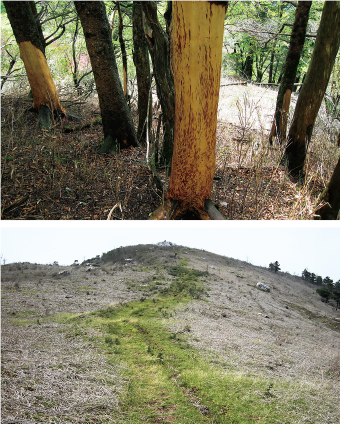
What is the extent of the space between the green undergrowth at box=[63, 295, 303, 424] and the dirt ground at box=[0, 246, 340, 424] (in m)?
0.09

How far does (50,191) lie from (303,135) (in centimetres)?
359

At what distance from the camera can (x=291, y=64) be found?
5348 millimetres

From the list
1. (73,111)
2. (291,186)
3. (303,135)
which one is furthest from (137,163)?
(73,111)

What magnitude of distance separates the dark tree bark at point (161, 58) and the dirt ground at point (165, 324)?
69.8 inches

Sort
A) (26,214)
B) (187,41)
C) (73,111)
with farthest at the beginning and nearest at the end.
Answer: (73,111) < (26,214) < (187,41)

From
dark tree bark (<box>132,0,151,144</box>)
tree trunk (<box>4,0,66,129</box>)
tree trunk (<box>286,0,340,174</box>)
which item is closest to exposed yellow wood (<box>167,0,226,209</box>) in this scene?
tree trunk (<box>286,0,340,174</box>)

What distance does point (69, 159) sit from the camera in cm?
411

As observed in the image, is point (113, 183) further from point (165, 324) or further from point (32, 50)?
point (32, 50)

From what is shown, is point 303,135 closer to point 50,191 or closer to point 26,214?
point 50,191

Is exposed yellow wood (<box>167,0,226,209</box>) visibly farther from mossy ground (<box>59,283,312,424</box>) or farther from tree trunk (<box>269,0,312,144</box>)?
tree trunk (<box>269,0,312,144</box>)

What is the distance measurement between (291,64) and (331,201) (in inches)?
132

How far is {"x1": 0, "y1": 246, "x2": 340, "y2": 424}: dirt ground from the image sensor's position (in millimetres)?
2111

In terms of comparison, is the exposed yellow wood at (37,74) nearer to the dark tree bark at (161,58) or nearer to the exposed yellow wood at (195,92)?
the dark tree bark at (161,58)

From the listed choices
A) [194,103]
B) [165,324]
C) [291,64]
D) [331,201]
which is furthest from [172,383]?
[291,64]
